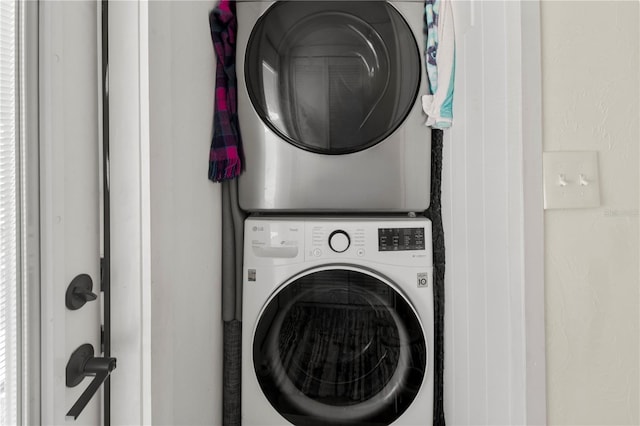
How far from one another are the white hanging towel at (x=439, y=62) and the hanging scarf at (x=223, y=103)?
68cm

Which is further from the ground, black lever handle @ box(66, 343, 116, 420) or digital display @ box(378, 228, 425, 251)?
digital display @ box(378, 228, 425, 251)

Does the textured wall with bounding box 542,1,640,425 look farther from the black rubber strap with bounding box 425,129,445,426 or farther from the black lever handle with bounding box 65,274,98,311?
the black lever handle with bounding box 65,274,98,311

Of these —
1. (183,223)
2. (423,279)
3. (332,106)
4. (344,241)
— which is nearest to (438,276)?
(423,279)

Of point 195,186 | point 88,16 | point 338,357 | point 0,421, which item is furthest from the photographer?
point 338,357

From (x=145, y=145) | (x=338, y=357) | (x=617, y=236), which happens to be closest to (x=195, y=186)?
(x=145, y=145)

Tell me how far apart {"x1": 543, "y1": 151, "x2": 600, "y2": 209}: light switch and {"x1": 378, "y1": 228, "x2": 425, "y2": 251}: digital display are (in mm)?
475

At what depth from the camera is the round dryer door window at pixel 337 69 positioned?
46.7 inches

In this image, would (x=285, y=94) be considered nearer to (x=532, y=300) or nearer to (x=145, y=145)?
(x=145, y=145)

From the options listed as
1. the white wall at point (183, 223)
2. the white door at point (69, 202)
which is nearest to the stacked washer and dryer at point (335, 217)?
the white wall at point (183, 223)

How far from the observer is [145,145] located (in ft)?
2.50

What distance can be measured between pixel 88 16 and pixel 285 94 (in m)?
0.61

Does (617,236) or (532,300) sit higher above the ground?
(617,236)

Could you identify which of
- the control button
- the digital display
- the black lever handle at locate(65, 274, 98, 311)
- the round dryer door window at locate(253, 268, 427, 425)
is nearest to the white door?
the black lever handle at locate(65, 274, 98, 311)

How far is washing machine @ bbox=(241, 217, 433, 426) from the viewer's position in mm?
1125
